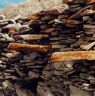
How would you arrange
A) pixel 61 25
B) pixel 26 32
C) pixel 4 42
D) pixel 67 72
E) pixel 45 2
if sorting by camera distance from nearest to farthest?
1. pixel 67 72
2. pixel 61 25
3. pixel 26 32
4. pixel 4 42
5. pixel 45 2

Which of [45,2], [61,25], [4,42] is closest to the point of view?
[61,25]

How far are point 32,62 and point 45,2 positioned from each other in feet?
43.2

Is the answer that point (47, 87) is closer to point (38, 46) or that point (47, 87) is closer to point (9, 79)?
point (38, 46)

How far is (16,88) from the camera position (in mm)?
21266

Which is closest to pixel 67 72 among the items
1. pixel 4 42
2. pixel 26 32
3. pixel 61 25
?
pixel 61 25

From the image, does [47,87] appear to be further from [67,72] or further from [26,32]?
[26,32]

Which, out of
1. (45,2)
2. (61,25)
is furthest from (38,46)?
(45,2)

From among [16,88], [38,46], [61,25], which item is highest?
[61,25]

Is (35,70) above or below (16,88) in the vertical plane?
above

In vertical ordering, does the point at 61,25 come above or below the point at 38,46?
above

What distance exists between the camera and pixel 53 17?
1942cm

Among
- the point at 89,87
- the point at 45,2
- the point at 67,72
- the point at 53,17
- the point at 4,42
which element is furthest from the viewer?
the point at 45,2

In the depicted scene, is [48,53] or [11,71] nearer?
[48,53]

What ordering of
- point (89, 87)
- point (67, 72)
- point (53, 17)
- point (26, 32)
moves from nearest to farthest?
point (89, 87)
point (67, 72)
point (53, 17)
point (26, 32)
